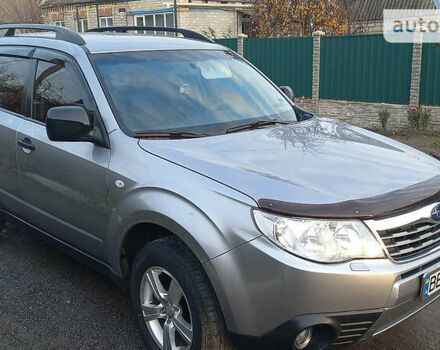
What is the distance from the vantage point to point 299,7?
17.5 metres

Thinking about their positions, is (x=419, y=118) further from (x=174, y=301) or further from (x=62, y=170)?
(x=174, y=301)

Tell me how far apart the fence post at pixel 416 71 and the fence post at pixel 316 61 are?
2700mm

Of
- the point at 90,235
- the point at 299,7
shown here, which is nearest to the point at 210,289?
the point at 90,235

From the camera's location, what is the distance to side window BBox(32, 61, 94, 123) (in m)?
3.19

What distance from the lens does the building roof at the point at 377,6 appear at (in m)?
24.7

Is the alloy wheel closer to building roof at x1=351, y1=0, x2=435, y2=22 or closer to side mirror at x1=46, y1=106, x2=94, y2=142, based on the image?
side mirror at x1=46, y1=106, x2=94, y2=142

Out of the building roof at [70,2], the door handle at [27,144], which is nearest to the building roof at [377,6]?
the building roof at [70,2]

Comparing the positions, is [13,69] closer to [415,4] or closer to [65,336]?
[65,336]

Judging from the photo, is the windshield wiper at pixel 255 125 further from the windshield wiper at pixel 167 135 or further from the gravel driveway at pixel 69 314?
the gravel driveway at pixel 69 314

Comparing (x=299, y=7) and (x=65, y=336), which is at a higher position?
(x=299, y=7)

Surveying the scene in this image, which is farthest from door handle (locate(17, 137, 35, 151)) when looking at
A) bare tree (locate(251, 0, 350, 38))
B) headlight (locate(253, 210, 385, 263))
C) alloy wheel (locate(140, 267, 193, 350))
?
bare tree (locate(251, 0, 350, 38))

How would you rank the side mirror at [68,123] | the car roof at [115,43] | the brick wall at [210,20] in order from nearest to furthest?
the side mirror at [68,123] → the car roof at [115,43] → the brick wall at [210,20]

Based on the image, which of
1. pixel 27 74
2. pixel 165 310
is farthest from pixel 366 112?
pixel 165 310

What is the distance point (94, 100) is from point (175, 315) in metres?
1.36
